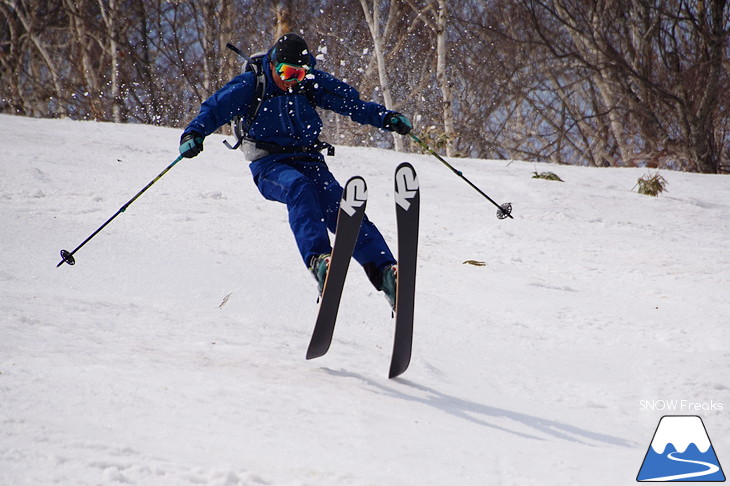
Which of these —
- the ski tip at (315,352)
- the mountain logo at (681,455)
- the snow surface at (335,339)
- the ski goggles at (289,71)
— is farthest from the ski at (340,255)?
the mountain logo at (681,455)

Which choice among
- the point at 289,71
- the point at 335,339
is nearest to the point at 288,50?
the point at 289,71

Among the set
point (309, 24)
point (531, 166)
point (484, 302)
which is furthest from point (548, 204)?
point (309, 24)

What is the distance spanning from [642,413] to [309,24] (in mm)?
18960

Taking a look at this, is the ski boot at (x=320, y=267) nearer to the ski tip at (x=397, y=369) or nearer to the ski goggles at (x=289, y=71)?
the ski tip at (x=397, y=369)

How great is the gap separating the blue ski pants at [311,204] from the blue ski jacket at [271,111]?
6 cm

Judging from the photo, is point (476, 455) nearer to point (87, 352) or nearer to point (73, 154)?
point (87, 352)

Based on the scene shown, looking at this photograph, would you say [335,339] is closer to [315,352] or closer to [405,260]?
[315,352]

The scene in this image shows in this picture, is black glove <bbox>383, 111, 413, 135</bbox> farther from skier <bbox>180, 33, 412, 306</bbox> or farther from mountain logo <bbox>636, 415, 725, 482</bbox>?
mountain logo <bbox>636, 415, 725, 482</bbox>

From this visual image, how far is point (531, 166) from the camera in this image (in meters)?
9.76

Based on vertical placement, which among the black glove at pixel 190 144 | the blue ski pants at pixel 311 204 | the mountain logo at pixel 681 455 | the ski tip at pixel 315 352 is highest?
the black glove at pixel 190 144

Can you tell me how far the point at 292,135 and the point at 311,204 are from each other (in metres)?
0.48

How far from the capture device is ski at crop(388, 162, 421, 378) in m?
2.88

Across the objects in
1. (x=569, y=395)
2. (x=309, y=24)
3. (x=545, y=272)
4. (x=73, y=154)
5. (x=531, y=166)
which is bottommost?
(x=569, y=395)

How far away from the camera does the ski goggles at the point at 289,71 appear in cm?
337
